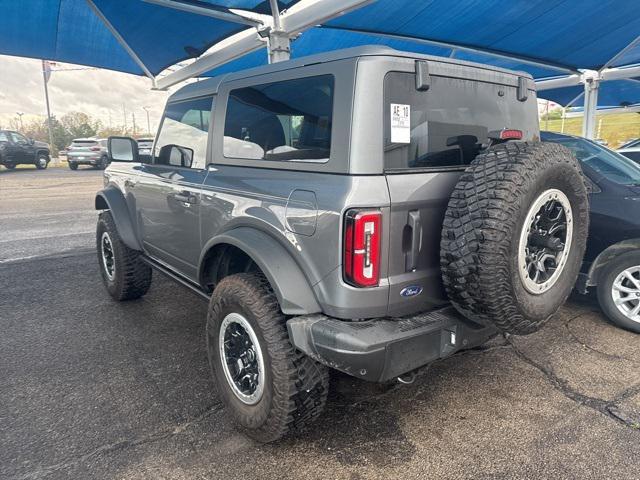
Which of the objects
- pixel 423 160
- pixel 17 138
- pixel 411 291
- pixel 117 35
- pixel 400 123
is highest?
pixel 117 35

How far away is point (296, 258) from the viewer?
223 centimetres

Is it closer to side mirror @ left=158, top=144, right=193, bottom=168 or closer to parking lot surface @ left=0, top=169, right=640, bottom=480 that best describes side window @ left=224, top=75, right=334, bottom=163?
side mirror @ left=158, top=144, right=193, bottom=168

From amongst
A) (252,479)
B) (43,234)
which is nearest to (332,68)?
(252,479)

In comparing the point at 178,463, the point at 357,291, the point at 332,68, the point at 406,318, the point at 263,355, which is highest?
the point at 332,68

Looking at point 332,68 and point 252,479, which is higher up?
point 332,68

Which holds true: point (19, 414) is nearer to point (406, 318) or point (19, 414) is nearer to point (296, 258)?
point (296, 258)

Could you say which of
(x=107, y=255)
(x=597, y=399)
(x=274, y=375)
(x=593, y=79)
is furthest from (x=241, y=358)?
(x=593, y=79)

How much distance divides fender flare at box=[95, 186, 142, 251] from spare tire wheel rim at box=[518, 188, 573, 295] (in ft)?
10.6

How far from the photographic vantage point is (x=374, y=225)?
2.01 meters

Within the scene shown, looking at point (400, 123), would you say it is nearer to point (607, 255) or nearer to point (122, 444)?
point (122, 444)

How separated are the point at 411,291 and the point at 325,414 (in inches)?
40.7

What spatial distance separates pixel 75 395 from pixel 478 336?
2512mm

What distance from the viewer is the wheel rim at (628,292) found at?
3734 millimetres

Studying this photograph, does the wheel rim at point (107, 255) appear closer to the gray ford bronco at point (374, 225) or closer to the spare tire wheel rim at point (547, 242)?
the gray ford bronco at point (374, 225)
